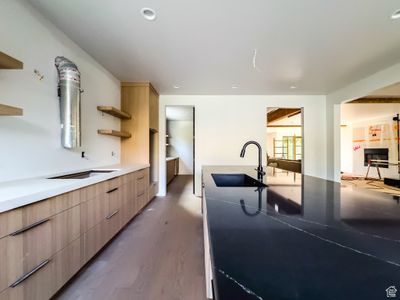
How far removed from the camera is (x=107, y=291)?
5.44 ft

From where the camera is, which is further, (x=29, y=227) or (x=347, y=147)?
(x=347, y=147)

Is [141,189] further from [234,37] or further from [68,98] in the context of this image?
[234,37]

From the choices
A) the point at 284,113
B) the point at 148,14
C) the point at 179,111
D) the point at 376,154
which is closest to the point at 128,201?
the point at 148,14

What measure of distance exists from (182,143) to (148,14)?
718 cm

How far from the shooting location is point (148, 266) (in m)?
2.01

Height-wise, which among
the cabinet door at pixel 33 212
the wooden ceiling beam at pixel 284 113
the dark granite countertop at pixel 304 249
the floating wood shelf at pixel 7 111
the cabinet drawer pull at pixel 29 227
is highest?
the wooden ceiling beam at pixel 284 113

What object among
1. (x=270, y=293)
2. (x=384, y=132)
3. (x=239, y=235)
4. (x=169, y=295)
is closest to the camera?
(x=270, y=293)

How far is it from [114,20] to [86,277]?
2.63m

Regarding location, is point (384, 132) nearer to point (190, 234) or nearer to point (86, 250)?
point (190, 234)

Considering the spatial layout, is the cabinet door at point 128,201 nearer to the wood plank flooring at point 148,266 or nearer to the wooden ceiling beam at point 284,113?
the wood plank flooring at point 148,266

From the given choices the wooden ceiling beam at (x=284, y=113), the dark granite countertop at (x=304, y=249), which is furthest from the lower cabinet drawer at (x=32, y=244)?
the wooden ceiling beam at (x=284, y=113)

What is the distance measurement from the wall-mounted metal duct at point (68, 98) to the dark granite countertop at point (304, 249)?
6.97 feet

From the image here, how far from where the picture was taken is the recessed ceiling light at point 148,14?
6.61 feet

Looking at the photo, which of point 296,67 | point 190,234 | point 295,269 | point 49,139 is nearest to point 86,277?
point 190,234
